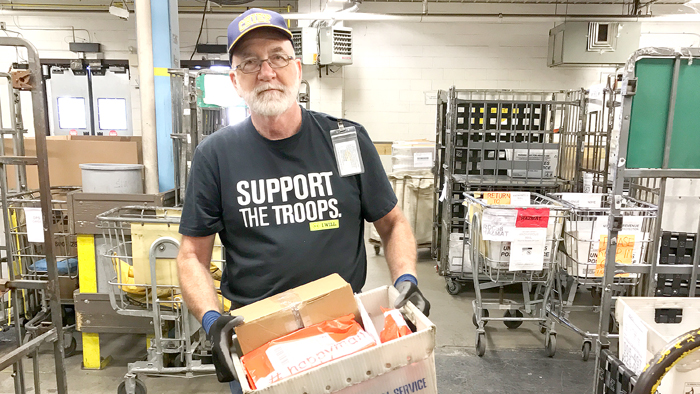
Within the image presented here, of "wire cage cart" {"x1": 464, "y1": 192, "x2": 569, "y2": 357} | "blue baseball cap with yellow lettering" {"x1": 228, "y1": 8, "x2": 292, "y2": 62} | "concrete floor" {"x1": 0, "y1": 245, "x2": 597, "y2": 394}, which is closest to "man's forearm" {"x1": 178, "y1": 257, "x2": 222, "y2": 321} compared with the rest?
"blue baseball cap with yellow lettering" {"x1": 228, "y1": 8, "x2": 292, "y2": 62}

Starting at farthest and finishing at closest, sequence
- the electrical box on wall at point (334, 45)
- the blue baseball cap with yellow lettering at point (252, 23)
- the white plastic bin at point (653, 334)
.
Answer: the electrical box on wall at point (334, 45) → the blue baseball cap with yellow lettering at point (252, 23) → the white plastic bin at point (653, 334)

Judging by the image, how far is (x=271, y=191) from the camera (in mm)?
1239

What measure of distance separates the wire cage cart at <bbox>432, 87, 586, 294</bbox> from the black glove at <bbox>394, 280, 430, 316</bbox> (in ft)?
9.09

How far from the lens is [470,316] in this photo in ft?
11.9

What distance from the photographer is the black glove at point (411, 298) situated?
1023 millimetres

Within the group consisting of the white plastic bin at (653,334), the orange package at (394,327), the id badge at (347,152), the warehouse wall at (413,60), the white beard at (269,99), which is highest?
the warehouse wall at (413,60)

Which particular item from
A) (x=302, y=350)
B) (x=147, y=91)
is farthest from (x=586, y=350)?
(x=147, y=91)

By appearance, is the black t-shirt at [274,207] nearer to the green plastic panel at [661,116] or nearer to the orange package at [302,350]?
the orange package at [302,350]

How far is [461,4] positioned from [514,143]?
3499mm

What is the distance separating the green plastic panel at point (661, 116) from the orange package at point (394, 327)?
104 cm

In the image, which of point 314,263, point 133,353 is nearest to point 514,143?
point 314,263

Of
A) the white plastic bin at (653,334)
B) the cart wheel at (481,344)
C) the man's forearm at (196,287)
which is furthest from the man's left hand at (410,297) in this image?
the cart wheel at (481,344)

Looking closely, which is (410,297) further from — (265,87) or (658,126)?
(658,126)

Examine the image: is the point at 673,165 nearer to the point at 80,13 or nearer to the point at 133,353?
the point at 133,353
